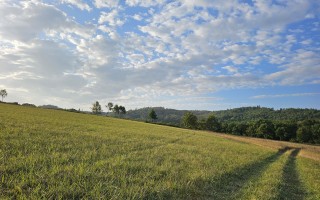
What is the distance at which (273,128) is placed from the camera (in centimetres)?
11819

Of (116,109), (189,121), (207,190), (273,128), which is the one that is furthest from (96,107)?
(207,190)

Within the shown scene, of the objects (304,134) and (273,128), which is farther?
(273,128)

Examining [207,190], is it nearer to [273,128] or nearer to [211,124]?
[273,128]

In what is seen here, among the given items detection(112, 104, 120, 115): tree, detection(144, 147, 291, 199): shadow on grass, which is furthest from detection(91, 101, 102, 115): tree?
detection(144, 147, 291, 199): shadow on grass

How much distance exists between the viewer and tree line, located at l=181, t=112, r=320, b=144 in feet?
351

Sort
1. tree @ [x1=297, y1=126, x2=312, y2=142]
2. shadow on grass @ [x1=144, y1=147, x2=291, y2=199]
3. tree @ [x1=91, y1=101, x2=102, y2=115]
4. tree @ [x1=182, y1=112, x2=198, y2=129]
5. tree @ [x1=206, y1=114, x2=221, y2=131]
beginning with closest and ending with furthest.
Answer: shadow on grass @ [x1=144, y1=147, x2=291, y2=199] → tree @ [x1=297, y1=126, x2=312, y2=142] → tree @ [x1=182, y1=112, x2=198, y2=129] → tree @ [x1=206, y1=114, x2=221, y2=131] → tree @ [x1=91, y1=101, x2=102, y2=115]

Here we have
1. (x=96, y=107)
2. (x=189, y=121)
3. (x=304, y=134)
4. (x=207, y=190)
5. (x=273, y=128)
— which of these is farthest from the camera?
(x=96, y=107)

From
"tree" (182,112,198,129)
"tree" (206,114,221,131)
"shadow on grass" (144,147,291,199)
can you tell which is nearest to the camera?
"shadow on grass" (144,147,291,199)

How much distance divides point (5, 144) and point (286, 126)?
12195cm

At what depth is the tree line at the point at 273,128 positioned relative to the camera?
10688cm

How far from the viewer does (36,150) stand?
13.4 meters

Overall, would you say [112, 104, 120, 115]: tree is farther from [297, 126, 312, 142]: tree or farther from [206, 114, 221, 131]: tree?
[297, 126, 312, 142]: tree

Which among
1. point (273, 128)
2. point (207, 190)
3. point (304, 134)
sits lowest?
point (304, 134)

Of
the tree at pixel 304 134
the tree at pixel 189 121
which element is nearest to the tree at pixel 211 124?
the tree at pixel 189 121
